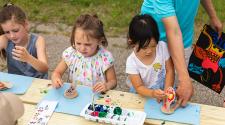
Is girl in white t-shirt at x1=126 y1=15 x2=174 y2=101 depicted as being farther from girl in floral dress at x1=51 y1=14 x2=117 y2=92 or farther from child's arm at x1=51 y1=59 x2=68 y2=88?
child's arm at x1=51 y1=59 x2=68 y2=88

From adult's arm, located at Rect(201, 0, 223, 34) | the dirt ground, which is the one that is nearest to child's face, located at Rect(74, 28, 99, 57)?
adult's arm, located at Rect(201, 0, 223, 34)

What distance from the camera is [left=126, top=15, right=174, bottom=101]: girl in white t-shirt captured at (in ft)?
7.04

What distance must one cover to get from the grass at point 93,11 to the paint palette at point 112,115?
9.02ft

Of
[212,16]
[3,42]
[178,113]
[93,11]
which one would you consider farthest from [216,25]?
[93,11]

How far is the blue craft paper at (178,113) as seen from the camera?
190 cm

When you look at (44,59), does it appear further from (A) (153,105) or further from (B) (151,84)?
(A) (153,105)

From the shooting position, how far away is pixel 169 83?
7.39 ft

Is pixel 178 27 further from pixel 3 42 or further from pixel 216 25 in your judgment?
pixel 3 42

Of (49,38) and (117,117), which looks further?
(49,38)

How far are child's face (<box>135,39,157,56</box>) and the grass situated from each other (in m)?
2.41

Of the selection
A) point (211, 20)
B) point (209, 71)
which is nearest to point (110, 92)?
point (209, 71)

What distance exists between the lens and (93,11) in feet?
16.9

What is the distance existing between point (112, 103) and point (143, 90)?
7.4 inches

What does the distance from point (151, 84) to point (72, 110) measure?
0.59 meters
